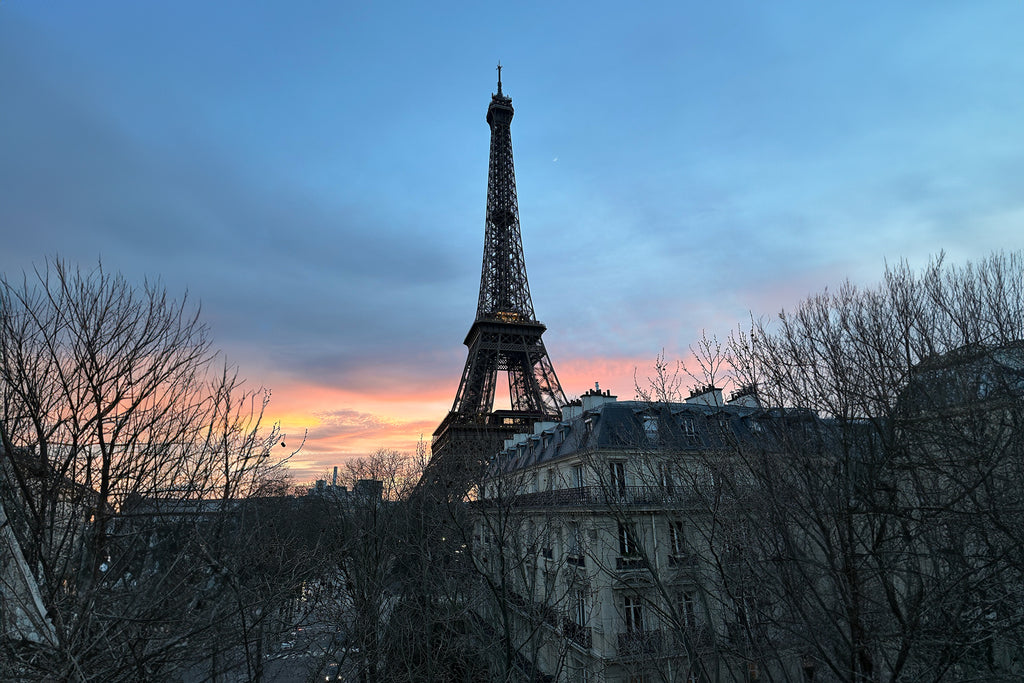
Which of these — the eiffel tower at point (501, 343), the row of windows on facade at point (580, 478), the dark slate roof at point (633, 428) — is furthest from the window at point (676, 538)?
the eiffel tower at point (501, 343)

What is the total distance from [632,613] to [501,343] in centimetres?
3181

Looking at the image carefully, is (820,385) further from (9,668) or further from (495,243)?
(495,243)

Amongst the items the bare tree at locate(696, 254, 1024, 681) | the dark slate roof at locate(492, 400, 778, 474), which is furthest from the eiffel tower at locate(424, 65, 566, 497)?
the bare tree at locate(696, 254, 1024, 681)

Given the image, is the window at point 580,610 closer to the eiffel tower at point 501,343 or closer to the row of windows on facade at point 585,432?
the row of windows on facade at point 585,432

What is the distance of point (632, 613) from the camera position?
16.8 meters

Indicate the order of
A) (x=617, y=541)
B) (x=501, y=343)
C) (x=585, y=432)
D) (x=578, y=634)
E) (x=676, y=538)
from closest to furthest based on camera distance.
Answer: (x=676, y=538) → (x=617, y=541) → (x=578, y=634) → (x=585, y=432) → (x=501, y=343)

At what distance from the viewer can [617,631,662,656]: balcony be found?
15.2 metres

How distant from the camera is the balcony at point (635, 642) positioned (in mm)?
15195

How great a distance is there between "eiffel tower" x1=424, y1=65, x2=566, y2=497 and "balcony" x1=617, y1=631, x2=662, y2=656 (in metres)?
19.3

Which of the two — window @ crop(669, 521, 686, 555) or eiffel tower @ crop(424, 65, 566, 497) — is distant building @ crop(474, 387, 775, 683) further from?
eiffel tower @ crop(424, 65, 566, 497)

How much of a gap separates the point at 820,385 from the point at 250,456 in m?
9.85

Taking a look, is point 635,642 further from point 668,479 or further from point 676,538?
point 668,479

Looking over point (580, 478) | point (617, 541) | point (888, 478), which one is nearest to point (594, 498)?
point (617, 541)

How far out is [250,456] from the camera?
8.22 meters
